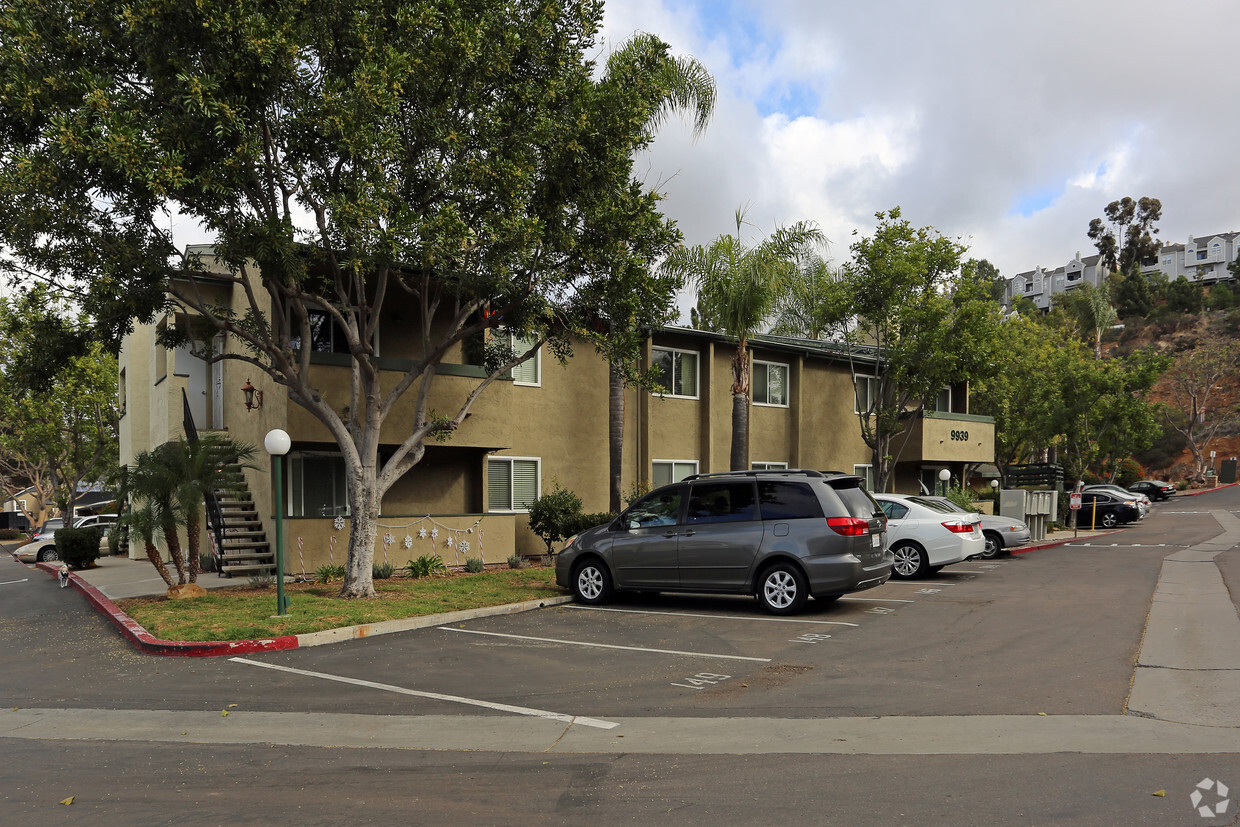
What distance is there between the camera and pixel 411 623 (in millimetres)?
12305

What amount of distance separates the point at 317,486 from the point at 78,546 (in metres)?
9.02

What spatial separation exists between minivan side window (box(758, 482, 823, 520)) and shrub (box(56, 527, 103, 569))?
19.2 meters

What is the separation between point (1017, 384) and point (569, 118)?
35.3 metres

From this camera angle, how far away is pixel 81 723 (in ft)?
25.3

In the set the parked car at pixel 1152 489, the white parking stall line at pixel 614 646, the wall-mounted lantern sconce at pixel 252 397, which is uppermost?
the wall-mounted lantern sconce at pixel 252 397

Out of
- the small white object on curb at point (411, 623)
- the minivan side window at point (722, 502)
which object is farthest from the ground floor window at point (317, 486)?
the minivan side window at point (722, 502)

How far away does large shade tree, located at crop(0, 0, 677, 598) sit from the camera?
38.7 feet

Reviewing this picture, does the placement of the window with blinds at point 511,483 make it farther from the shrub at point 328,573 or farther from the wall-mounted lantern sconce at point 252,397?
the wall-mounted lantern sconce at point 252,397

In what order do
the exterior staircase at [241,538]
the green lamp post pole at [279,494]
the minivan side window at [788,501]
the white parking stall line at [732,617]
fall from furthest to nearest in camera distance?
the exterior staircase at [241,538], the minivan side window at [788,501], the white parking stall line at [732,617], the green lamp post pole at [279,494]

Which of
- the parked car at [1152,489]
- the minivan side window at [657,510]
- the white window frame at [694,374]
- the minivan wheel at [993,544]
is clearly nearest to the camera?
the minivan side window at [657,510]

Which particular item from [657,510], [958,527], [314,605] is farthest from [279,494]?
[958,527]

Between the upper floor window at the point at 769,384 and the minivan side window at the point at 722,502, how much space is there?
45.6ft

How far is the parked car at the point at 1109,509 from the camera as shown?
119 ft

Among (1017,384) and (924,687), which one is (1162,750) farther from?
(1017,384)
